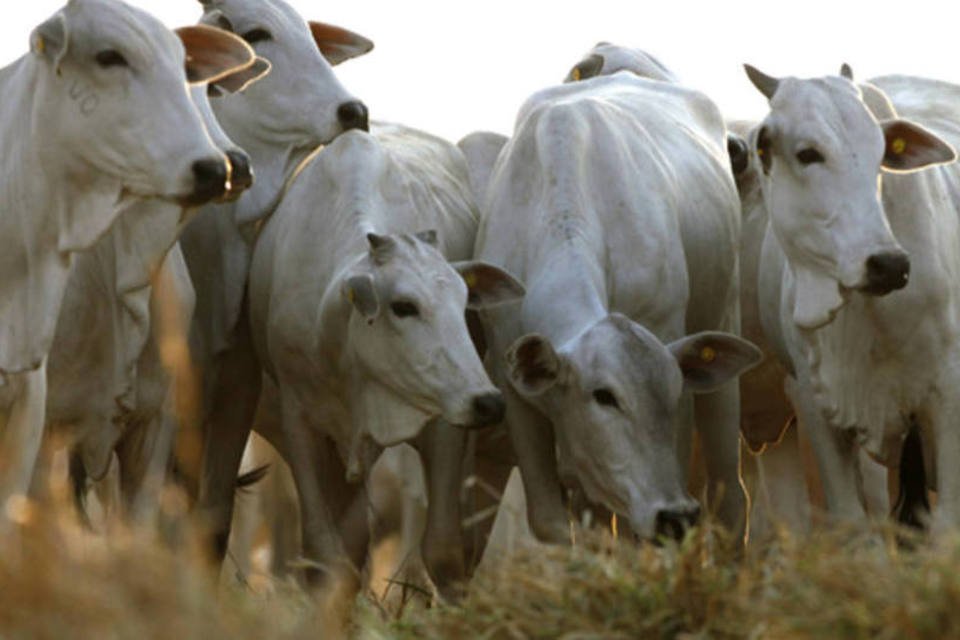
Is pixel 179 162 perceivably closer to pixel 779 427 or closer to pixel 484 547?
pixel 484 547

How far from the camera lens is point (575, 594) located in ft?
21.4

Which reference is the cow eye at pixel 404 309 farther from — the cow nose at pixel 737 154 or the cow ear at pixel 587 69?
the cow ear at pixel 587 69

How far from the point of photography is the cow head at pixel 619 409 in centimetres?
973

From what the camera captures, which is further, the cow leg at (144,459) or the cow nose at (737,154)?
the cow nose at (737,154)

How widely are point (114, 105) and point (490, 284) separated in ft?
6.49

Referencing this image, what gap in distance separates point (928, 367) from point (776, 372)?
9.67ft

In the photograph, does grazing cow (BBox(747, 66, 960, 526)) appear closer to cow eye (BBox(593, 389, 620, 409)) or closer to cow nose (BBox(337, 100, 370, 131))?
cow eye (BBox(593, 389, 620, 409))

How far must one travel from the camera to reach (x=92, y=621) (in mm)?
5820

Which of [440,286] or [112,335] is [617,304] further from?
[112,335]

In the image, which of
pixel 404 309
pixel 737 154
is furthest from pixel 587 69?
pixel 404 309

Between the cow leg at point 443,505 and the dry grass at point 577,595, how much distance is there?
12.3ft

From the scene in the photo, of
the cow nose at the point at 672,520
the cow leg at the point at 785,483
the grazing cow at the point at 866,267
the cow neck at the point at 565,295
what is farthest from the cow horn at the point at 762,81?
the cow leg at the point at 785,483

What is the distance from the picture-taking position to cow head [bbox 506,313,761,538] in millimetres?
9727

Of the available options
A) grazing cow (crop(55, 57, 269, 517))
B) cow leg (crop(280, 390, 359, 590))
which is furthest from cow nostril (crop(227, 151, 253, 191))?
cow leg (crop(280, 390, 359, 590))
